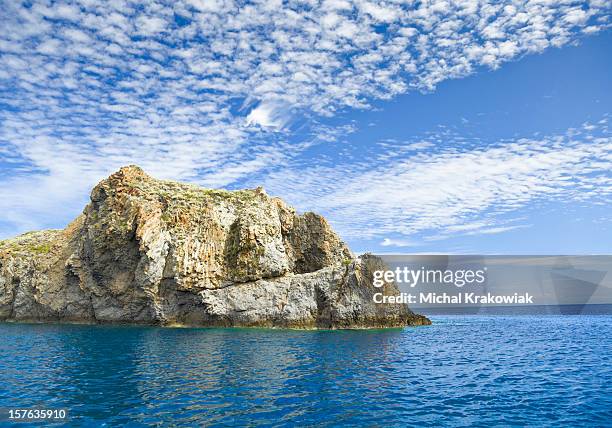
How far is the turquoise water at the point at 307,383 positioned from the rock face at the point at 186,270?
2354cm

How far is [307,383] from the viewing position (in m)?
28.2

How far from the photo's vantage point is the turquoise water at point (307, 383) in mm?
21484

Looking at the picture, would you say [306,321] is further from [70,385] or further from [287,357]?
[70,385]

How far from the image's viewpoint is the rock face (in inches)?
2852

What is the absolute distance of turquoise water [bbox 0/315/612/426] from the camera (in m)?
21.5

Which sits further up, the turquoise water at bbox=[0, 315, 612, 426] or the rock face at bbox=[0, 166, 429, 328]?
the rock face at bbox=[0, 166, 429, 328]

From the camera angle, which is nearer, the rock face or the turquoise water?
the turquoise water

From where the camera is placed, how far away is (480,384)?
2888cm

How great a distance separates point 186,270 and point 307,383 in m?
50.0

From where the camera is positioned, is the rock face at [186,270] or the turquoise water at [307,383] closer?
the turquoise water at [307,383]

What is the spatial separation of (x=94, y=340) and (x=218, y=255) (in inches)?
1157

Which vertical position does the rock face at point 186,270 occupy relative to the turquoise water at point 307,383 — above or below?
above

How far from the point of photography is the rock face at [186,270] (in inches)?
2852

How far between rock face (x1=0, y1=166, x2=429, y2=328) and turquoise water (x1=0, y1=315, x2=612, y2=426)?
77.2ft
